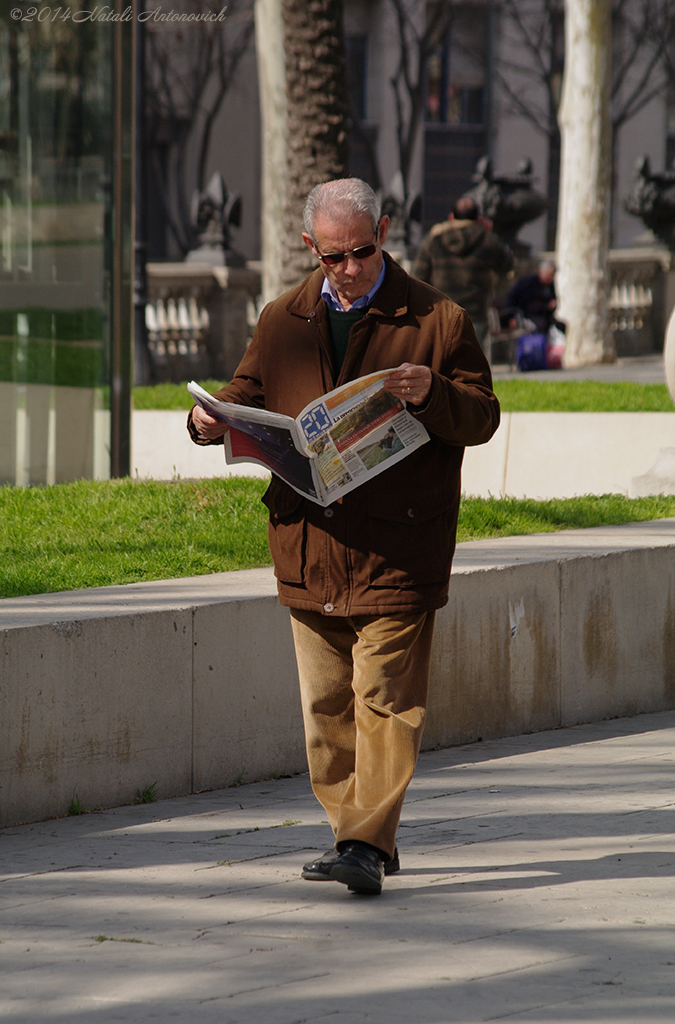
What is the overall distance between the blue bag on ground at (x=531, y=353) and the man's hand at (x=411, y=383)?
18.4m

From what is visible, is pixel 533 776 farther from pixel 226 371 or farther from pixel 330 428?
pixel 226 371

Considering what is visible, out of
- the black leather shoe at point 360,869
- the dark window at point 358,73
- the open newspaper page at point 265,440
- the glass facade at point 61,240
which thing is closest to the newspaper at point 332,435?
A: the open newspaper page at point 265,440

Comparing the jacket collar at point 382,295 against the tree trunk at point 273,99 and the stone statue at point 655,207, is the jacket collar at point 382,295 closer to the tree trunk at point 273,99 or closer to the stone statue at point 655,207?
the tree trunk at point 273,99

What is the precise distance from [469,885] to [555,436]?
7.38 m

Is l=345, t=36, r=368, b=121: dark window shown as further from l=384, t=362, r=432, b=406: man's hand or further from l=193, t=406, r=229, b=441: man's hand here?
l=384, t=362, r=432, b=406: man's hand

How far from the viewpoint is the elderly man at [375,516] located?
4.41 m

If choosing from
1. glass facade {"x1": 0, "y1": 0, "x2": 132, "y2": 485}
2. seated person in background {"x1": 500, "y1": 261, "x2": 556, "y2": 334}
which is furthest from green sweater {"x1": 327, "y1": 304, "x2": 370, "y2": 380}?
seated person in background {"x1": 500, "y1": 261, "x2": 556, "y2": 334}

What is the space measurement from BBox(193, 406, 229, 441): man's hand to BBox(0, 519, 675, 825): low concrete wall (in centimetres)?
126

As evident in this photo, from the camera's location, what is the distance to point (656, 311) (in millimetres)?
31328

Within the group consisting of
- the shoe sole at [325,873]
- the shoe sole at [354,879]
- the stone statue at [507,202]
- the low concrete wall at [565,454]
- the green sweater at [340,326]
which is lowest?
the shoe sole at [325,873]

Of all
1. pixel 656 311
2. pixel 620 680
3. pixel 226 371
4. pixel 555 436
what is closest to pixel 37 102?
pixel 555 436

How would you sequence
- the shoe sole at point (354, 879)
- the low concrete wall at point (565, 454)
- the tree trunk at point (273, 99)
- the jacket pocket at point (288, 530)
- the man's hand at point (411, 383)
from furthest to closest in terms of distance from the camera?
1. the tree trunk at point (273, 99)
2. the low concrete wall at point (565, 454)
3. the jacket pocket at point (288, 530)
4. the shoe sole at point (354, 879)
5. the man's hand at point (411, 383)

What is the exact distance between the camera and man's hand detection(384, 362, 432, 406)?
413 centimetres

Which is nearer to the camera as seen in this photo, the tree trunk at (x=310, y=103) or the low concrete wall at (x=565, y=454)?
the low concrete wall at (x=565, y=454)
